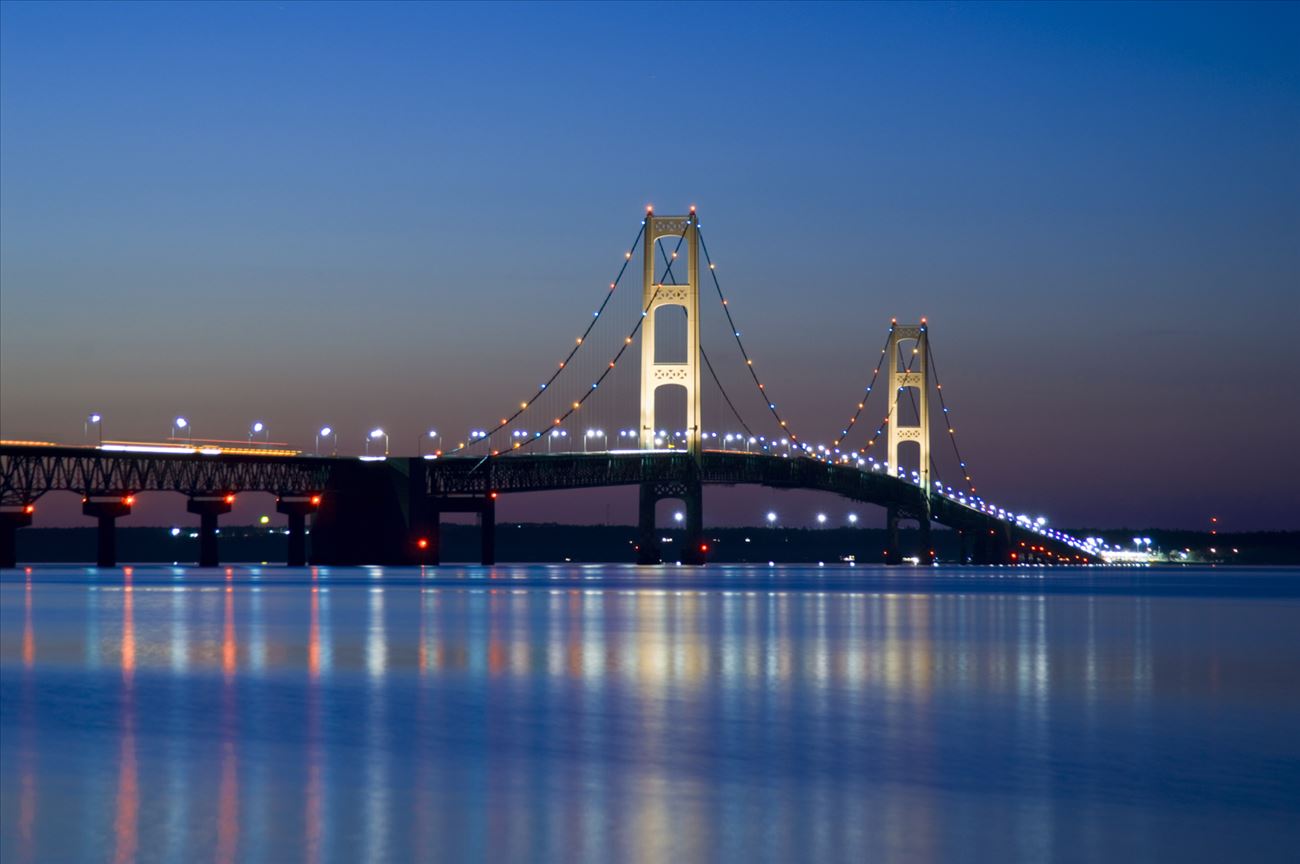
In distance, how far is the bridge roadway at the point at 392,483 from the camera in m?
107

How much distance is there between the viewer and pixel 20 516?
10025 cm

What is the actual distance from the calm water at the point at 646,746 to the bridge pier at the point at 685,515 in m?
75.3

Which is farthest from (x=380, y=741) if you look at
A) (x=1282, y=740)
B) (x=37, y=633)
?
(x=37, y=633)

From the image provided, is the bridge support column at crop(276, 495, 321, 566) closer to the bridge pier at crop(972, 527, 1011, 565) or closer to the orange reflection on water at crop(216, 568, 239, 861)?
the bridge pier at crop(972, 527, 1011, 565)

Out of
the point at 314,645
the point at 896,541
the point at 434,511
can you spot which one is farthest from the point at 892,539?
the point at 314,645

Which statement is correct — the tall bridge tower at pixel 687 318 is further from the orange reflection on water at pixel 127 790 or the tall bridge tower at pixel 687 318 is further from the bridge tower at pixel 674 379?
the orange reflection on water at pixel 127 790

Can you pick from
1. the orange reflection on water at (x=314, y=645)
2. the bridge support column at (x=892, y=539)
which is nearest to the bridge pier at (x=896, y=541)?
the bridge support column at (x=892, y=539)

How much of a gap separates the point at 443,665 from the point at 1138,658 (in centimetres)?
1039

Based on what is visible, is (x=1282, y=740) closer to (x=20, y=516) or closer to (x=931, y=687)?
(x=931, y=687)

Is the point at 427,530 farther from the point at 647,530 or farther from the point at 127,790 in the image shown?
the point at 127,790

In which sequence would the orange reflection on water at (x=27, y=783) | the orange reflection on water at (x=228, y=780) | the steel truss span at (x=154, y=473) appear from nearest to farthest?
the orange reflection on water at (x=27, y=783)
the orange reflection on water at (x=228, y=780)
the steel truss span at (x=154, y=473)

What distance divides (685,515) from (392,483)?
707 inches

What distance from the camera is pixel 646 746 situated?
52.1 ft

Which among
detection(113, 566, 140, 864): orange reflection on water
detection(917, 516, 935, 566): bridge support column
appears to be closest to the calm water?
detection(113, 566, 140, 864): orange reflection on water
